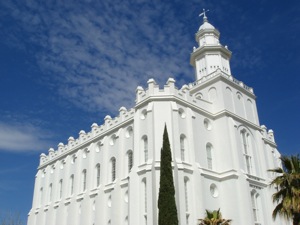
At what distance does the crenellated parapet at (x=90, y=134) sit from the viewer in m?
38.3

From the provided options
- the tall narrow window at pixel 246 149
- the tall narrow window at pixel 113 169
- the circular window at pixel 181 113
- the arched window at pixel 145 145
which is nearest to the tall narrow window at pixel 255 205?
the tall narrow window at pixel 246 149

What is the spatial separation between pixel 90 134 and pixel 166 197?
20319 mm

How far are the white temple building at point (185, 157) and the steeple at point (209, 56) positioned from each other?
0.39ft

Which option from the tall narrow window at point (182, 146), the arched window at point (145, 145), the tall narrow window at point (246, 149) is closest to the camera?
the tall narrow window at point (182, 146)

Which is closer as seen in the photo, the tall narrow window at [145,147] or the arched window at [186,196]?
the arched window at [186,196]

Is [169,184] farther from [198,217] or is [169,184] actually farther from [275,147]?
[275,147]

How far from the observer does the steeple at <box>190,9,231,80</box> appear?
40812 mm

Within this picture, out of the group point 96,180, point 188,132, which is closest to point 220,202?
point 188,132

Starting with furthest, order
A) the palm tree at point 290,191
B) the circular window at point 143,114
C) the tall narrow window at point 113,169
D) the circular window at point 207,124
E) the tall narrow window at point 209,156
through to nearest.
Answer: the tall narrow window at point 113,169 → the circular window at point 207,124 → the circular window at point 143,114 → the tall narrow window at point 209,156 → the palm tree at point 290,191

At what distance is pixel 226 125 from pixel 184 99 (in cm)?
513

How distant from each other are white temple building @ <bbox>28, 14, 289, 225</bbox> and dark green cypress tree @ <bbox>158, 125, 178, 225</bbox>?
309 centimetres

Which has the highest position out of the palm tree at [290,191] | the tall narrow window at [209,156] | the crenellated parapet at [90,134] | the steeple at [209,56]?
the steeple at [209,56]

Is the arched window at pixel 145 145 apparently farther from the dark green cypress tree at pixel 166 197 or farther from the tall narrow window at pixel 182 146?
the dark green cypress tree at pixel 166 197

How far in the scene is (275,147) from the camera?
43094 millimetres
